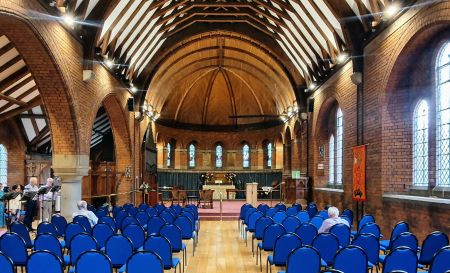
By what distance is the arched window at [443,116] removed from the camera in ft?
32.9

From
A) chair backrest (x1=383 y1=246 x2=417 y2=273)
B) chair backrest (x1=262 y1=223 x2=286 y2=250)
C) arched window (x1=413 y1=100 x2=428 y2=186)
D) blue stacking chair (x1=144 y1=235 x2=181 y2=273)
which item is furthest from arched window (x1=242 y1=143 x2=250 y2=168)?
chair backrest (x1=383 y1=246 x2=417 y2=273)

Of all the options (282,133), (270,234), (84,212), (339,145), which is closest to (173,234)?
(270,234)

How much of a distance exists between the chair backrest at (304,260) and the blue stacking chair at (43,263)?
2.87m

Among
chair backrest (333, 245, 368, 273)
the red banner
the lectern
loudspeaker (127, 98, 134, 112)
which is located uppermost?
loudspeaker (127, 98, 134, 112)

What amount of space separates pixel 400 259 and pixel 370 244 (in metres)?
1.49

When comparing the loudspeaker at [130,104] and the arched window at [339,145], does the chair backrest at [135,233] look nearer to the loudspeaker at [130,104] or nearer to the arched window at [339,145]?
the arched window at [339,145]

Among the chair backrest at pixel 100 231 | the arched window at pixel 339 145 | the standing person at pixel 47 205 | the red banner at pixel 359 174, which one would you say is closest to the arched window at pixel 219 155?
the arched window at pixel 339 145

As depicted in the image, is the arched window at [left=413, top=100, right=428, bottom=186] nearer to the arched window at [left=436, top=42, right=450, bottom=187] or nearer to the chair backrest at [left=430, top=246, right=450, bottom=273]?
the arched window at [left=436, top=42, right=450, bottom=187]

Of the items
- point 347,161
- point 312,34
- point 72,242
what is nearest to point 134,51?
point 312,34

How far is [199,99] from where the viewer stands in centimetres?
3259

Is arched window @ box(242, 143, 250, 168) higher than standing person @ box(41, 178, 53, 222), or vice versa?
arched window @ box(242, 143, 250, 168)

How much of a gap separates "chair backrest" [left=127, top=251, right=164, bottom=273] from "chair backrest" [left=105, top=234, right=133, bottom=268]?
5.16 feet

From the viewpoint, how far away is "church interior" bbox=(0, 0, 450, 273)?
23.6ft

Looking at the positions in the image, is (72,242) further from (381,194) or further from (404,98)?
(404,98)
